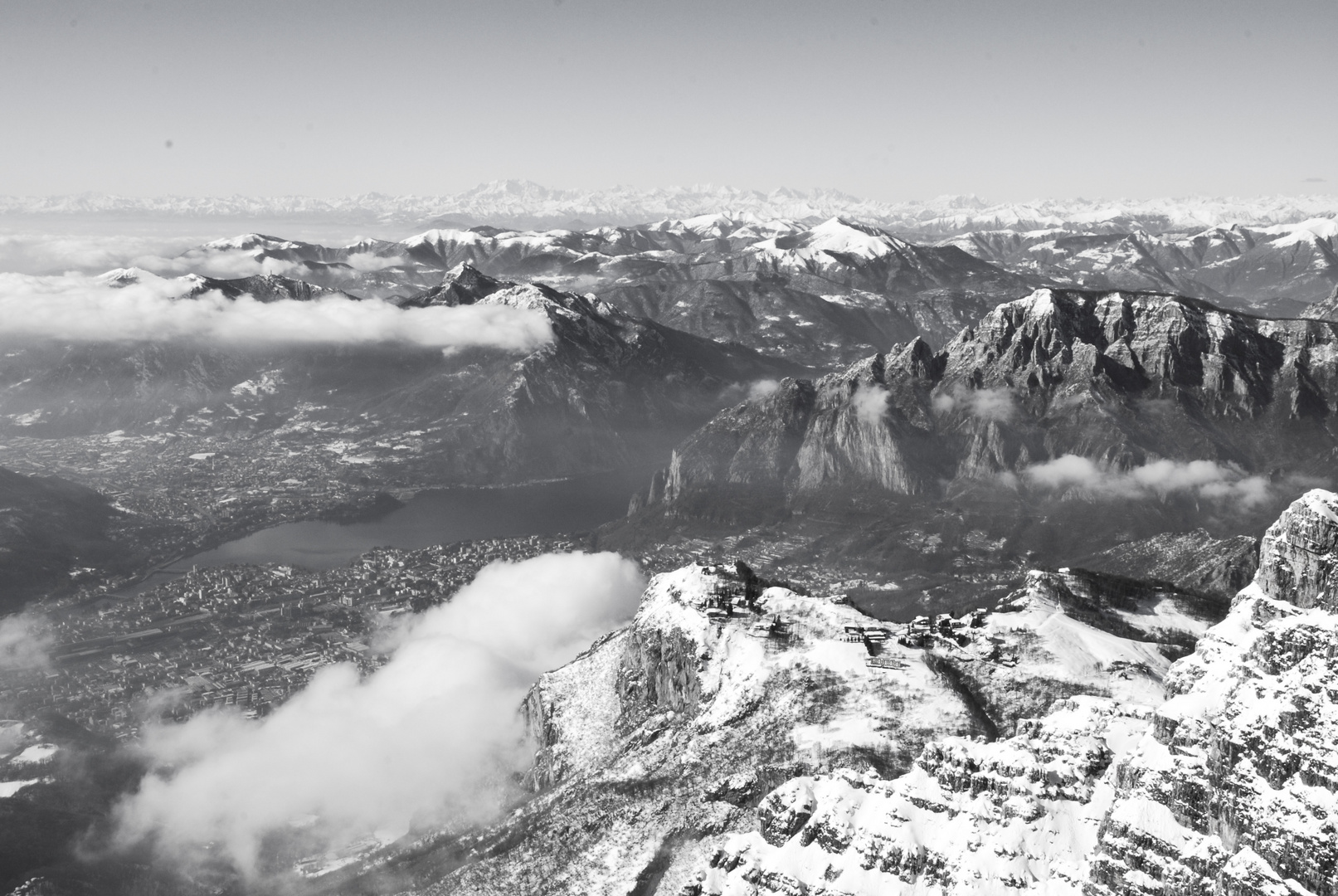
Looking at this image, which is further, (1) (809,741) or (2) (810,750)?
(1) (809,741)

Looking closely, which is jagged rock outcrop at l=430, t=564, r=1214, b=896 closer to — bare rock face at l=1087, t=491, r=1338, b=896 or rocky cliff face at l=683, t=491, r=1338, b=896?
rocky cliff face at l=683, t=491, r=1338, b=896

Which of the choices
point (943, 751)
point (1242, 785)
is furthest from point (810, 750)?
point (1242, 785)

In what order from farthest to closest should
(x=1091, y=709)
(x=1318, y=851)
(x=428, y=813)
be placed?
1. (x=428, y=813)
2. (x=1091, y=709)
3. (x=1318, y=851)

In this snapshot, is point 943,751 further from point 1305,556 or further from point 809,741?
point 1305,556

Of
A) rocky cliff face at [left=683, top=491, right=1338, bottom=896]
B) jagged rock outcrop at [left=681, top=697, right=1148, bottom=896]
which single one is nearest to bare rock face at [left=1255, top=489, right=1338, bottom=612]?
rocky cliff face at [left=683, top=491, right=1338, bottom=896]

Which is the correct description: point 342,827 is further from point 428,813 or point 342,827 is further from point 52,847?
point 52,847

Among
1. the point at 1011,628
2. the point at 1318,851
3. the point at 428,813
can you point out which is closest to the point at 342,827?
the point at 428,813
